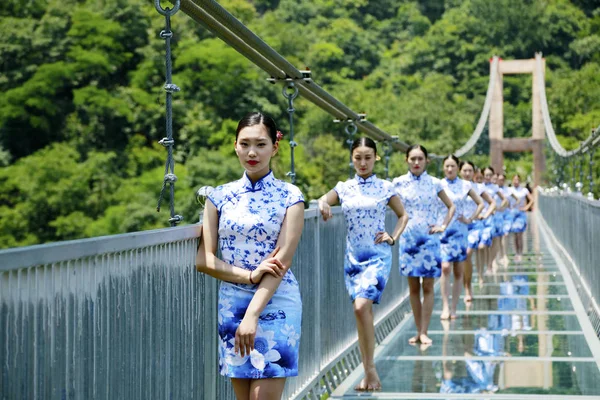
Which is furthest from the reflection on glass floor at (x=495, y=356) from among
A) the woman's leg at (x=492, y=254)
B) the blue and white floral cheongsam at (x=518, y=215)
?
the blue and white floral cheongsam at (x=518, y=215)

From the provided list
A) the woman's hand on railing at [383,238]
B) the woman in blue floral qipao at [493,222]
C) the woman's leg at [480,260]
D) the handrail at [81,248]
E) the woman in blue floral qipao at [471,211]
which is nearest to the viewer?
the handrail at [81,248]

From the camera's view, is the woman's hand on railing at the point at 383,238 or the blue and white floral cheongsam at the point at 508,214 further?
the blue and white floral cheongsam at the point at 508,214

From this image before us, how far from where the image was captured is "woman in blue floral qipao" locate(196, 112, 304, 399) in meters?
3.91

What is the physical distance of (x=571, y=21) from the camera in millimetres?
97500

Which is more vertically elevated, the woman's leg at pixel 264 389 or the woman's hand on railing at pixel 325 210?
the woman's hand on railing at pixel 325 210

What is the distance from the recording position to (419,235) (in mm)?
9211

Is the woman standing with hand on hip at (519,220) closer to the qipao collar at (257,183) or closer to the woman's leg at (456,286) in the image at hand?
the woman's leg at (456,286)

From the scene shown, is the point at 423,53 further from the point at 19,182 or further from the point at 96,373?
the point at 96,373

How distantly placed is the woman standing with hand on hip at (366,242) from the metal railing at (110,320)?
7.90ft

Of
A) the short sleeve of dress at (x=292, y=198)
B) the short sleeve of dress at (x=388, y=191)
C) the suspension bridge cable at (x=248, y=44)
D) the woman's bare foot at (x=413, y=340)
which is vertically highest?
the suspension bridge cable at (x=248, y=44)

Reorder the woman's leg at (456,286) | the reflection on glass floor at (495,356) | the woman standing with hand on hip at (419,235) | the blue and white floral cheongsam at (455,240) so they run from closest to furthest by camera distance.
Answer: the reflection on glass floor at (495,356)
the woman standing with hand on hip at (419,235)
the woman's leg at (456,286)
the blue and white floral cheongsam at (455,240)

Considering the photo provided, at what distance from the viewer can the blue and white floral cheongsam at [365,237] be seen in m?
6.96

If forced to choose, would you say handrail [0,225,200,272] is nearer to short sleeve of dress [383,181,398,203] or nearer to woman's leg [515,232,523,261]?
short sleeve of dress [383,181,398,203]

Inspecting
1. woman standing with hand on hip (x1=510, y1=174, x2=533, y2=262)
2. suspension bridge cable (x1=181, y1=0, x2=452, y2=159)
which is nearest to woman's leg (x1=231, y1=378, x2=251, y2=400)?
suspension bridge cable (x1=181, y1=0, x2=452, y2=159)
